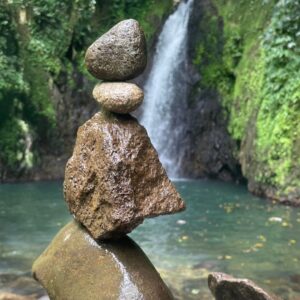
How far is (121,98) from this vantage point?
4.99 m

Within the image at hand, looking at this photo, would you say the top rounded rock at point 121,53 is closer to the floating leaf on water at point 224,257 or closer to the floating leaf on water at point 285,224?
the floating leaf on water at point 224,257

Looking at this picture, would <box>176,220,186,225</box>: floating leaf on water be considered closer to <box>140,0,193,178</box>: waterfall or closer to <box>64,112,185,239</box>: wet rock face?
<box>64,112,185,239</box>: wet rock face

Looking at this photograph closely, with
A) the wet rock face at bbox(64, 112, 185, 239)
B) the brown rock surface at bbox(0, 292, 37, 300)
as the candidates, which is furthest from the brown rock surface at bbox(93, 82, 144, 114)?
the brown rock surface at bbox(0, 292, 37, 300)

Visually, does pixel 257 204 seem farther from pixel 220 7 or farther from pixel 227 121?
pixel 220 7

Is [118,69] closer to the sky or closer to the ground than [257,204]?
closer to the sky

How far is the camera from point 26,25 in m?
17.0

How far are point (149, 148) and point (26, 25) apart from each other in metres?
13.0

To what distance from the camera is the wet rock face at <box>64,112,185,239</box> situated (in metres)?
4.83

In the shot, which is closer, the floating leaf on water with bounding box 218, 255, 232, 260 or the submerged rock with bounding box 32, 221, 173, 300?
the submerged rock with bounding box 32, 221, 173, 300

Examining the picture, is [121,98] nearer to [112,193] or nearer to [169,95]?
[112,193]

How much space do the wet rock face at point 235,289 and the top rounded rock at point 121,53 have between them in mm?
2086

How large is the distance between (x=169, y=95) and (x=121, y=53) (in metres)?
13.3

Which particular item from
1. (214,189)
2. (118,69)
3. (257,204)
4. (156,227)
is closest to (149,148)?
(118,69)

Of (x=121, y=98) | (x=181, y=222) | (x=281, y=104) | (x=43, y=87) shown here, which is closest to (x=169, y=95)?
(x=43, y=87)
